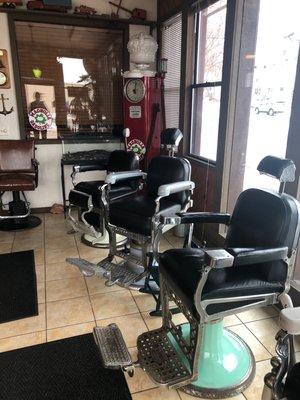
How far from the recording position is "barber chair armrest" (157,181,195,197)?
2.18 meters

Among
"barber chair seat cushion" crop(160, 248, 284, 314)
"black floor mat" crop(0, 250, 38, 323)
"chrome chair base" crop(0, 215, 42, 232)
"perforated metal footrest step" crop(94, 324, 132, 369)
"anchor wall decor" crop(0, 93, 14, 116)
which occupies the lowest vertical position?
"black floor mat" crop(0, 250, 38, 323)

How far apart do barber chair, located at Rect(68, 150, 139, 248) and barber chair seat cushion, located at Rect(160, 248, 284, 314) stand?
4.41ft

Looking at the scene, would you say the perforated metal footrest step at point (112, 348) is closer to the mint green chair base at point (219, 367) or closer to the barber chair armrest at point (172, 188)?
the mint green chair base at point (219, 367)

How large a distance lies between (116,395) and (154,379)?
22 centimetres

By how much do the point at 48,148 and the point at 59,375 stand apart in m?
2.93

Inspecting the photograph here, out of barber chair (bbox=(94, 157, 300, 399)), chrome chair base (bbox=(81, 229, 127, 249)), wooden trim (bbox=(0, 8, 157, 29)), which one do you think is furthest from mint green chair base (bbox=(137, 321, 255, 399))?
wooden trim (bbox=(0, 8, 157, 29))

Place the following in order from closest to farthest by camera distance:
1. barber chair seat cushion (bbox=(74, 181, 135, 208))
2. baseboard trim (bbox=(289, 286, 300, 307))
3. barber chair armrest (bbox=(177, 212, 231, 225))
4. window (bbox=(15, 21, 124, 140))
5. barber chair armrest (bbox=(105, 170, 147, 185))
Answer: barber chair armrest (bbox=(177, 212, 231, 225)) → baseboard trim (bbox=(289, 286, 300, 307)) → barber chair armrest (bbox=(105, 170, 147, 185)) → barber chair seat cushion (bbox=(74, 181, 135, 208)) → window (bbox=(15, 21, 124, 140))

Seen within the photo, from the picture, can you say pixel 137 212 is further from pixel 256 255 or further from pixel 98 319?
pixel 256 255

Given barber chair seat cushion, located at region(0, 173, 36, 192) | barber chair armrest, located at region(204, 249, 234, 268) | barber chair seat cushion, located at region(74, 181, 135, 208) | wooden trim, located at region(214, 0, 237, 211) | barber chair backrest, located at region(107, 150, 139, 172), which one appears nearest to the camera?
barber chair armrest, located at region(204, 249, 234, 268)

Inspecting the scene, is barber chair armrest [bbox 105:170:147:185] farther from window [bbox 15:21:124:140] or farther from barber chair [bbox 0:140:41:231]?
window [bbox 15:21:124:140]

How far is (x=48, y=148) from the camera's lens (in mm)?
3971

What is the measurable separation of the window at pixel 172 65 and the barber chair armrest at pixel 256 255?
2.51 metres

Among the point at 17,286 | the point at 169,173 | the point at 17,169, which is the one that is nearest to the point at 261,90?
the point at 169,173

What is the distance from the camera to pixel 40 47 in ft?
12.3
